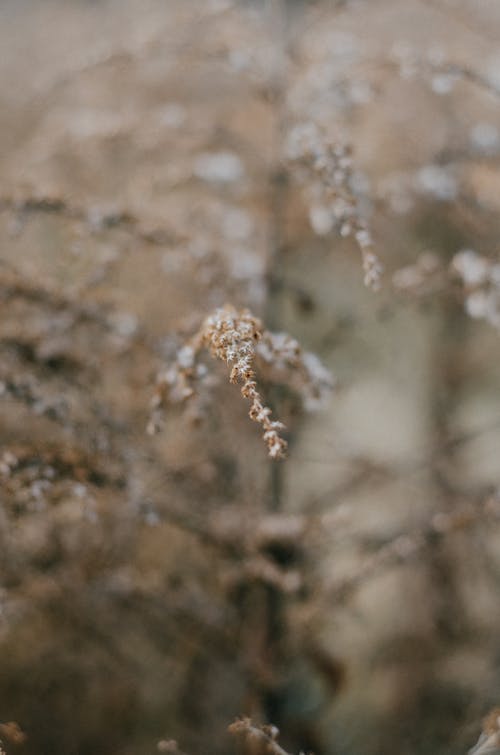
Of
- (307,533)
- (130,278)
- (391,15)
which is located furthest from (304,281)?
(307,533)

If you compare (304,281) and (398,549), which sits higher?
(304,281)

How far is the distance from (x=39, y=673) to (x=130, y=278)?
6.88 ft

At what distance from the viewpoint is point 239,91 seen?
9.53 feet

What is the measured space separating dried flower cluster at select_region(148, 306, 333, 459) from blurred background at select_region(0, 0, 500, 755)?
122 millimetres

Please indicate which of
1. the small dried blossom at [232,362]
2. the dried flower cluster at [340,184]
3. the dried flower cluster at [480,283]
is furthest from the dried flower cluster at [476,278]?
the small dried blossom at [232,362]

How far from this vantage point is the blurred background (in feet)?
5.36

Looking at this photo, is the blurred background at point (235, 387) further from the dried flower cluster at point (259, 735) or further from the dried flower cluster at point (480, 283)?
the dried flower cluster at point (259, 735)

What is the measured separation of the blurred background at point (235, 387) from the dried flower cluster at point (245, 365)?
0.12 m

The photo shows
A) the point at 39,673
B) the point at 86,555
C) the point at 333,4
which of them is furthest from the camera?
the point at 39,673

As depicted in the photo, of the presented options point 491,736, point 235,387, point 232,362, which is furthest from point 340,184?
point 491,736

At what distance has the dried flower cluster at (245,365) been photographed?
0.95 m

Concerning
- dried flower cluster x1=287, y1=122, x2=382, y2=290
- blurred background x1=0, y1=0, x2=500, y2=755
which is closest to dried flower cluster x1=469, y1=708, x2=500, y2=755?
blurred background x1=0, y1=0, x2=500, y2=755

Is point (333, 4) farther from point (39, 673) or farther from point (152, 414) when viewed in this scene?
point (39, 673)

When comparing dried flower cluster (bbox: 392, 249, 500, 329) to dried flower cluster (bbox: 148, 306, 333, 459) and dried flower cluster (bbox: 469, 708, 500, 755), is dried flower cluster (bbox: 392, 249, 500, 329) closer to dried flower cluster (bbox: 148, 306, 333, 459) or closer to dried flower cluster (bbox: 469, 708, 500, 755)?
dried flower cluster (bbox: 148, 306, 333, 459)
